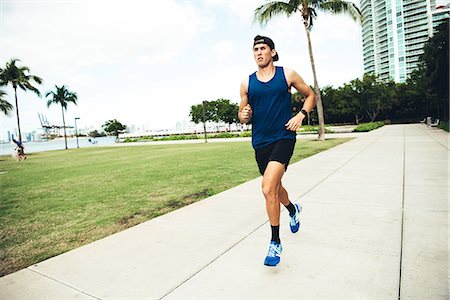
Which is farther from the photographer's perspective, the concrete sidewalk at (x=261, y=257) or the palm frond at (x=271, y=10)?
the palm frond at (x=271, y=10)

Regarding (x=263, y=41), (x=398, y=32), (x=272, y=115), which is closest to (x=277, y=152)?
(x=272, y=115)

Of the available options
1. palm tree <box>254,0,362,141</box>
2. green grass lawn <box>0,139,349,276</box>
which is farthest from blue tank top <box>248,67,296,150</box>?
palm tree <box>254,0,362,141</box>

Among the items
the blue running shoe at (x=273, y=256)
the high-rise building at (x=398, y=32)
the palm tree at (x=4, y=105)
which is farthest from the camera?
the high-rise building at (x=398, y=32)

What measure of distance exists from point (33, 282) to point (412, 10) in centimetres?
15506

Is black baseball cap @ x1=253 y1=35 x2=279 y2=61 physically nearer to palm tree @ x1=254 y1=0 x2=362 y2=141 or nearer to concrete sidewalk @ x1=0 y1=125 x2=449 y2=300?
concrete sidewalk @ x1=0 y1=125 x2=449 y2=300

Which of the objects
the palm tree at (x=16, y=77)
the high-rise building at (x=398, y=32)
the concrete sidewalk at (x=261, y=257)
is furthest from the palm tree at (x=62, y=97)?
the high-rise building at (x=398, y=32)

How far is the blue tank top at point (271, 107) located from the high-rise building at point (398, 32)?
13509 cm

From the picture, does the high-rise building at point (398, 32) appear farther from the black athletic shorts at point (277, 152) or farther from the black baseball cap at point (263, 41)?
→ the black athletic shorts at point (277, 152)

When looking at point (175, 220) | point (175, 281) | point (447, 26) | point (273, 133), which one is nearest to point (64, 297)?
point (175, 281)

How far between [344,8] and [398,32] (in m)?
134

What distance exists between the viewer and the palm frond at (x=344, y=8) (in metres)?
17.3

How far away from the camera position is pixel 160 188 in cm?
652

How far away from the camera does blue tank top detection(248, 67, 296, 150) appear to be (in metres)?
2.69

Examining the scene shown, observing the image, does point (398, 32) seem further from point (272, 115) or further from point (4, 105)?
point (272, 115)
